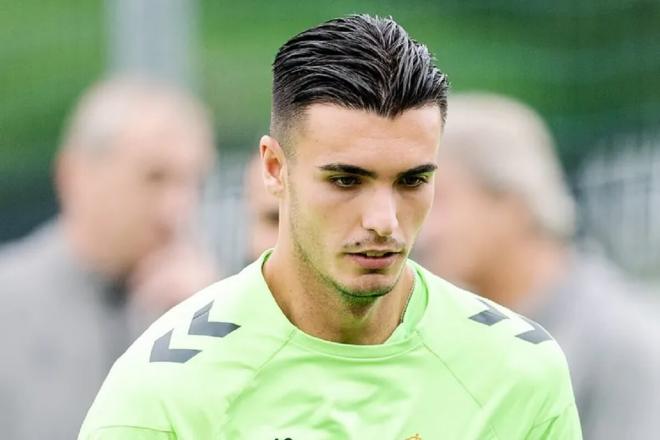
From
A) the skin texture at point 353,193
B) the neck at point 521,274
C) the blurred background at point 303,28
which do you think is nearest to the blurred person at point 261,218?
the neck at point 521,274

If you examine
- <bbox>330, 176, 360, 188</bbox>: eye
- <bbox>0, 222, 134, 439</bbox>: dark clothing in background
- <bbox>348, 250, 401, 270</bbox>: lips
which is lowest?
<bbox>0, 222, 134, 439</bbox>: dark clothing in background

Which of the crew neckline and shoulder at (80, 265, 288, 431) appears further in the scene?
the crew neckline

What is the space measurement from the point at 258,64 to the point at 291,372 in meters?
3.36

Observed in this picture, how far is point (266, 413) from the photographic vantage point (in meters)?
3.63

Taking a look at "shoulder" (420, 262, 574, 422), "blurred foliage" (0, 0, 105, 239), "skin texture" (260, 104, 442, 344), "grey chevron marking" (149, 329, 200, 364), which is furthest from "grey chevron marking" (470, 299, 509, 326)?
"blurred foliage" (0, 0, 105, 239)

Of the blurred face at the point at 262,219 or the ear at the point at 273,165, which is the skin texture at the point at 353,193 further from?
the blurred face at the point at 262,219

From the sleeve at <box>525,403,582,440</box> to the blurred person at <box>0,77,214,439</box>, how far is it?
109 inches

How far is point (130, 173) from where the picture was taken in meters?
6.33

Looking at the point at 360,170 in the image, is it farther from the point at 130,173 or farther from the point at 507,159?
the point at 130,173

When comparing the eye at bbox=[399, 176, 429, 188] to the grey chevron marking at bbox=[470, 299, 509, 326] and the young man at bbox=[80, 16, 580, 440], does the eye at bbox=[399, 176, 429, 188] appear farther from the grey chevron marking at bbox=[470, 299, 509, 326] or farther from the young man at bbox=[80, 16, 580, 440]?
the grey chevron marking at bbox=[470, 299, 509, 326]

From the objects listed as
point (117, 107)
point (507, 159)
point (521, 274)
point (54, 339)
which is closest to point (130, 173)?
point (117, 107)

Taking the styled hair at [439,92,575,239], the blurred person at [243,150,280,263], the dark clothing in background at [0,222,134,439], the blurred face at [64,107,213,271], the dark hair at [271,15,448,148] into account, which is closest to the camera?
the dark hair at [271,15,448,148]

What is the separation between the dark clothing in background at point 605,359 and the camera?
5586 mm

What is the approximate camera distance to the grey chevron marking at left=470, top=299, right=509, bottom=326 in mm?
3852
